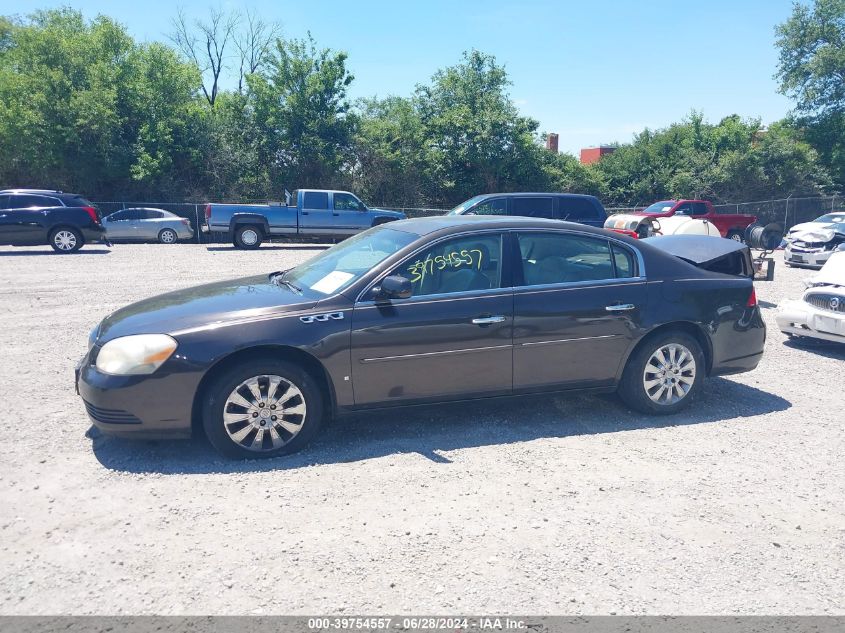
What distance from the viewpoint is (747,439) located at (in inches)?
199

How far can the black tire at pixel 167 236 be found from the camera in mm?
23188

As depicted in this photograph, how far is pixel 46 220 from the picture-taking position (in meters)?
17.3

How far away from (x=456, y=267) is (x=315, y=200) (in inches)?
679

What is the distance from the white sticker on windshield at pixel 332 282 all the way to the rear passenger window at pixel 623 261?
219cm

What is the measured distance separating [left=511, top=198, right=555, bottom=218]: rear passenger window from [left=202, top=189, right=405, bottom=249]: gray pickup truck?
679 cm

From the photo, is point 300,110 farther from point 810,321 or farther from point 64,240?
point 810,321

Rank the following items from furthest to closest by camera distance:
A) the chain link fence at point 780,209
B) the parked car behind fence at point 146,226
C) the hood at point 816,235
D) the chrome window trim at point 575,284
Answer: the chain link fence at point 780,209 → the parked car behind fence at point 146,226 → the hood at point 816,235 → the chrome window trim at point 575,284

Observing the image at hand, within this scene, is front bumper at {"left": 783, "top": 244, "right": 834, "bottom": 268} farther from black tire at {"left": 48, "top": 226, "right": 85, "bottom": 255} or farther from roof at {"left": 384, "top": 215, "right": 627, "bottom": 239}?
black tire at {"left": 48, "top": 226, "right": 85, "bottom": 255}

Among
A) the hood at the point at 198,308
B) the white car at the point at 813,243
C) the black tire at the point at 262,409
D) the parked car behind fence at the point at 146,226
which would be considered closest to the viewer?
the black tire at the point at 262,409

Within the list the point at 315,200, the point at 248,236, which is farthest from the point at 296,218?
the point at 248,236

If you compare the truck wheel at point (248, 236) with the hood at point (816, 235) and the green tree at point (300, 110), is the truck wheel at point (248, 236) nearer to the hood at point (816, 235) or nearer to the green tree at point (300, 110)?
the green tree at point (300, 110)

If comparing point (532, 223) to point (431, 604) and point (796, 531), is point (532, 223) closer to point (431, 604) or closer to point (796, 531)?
point (796, 531)

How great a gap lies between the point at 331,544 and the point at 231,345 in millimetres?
1533

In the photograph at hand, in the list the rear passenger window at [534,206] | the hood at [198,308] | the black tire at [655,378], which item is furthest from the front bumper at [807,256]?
the hood at [198,308]
